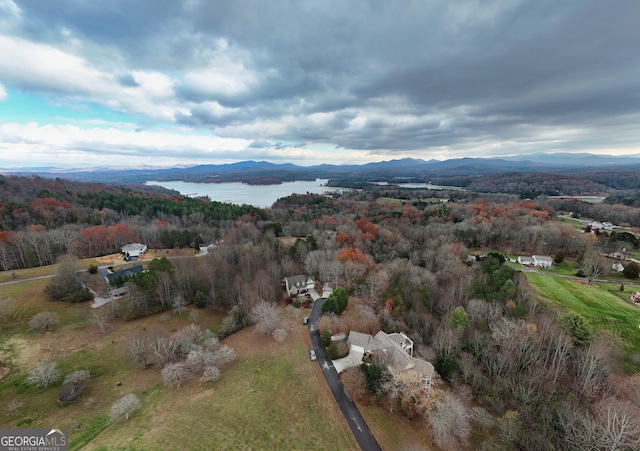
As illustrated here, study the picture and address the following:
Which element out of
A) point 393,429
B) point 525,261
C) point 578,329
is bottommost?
point 393,429

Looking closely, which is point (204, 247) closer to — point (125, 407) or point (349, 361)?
point (125, 407)

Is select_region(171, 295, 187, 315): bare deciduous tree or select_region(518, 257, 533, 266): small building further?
select_region(518, 257, 533, 266): small building

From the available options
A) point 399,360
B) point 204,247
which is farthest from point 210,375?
point 204,247

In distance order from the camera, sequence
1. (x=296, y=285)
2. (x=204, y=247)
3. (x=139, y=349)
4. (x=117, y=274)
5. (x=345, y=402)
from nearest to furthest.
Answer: (x=345, y=402), (x=139, y=349), (x=117, y=274), (x=296, y=285), (x=204, y=247)

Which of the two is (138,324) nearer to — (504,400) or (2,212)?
(504,400)

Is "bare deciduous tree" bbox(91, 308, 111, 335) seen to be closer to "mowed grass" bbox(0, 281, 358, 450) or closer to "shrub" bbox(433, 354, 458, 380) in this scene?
"mowed grass" bbox(0, 281, 358, 450)

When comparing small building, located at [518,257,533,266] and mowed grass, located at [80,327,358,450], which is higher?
small building, located at [518,257,533,266]

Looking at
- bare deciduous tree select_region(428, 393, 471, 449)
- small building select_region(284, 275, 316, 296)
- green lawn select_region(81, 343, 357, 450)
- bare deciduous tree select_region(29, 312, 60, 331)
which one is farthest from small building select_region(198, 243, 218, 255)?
bare deciduous tree select_region(428, 393, 471, 449)
